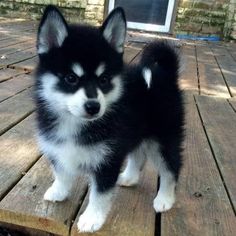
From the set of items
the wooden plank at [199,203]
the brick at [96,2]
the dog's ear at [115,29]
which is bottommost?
the brick at [96,2]

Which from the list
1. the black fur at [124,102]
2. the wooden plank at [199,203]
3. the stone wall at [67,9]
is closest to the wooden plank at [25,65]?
the wooden plank at [199,203]

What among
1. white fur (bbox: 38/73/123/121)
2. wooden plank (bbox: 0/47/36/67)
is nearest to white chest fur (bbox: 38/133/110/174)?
white fur (bbox: 38/73/123/121)

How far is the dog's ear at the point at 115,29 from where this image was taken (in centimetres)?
200

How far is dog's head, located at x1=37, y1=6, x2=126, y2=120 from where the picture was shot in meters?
1.79

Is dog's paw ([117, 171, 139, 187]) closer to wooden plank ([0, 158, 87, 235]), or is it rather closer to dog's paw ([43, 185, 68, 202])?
wooden plank ([0, 158, 87, 235])

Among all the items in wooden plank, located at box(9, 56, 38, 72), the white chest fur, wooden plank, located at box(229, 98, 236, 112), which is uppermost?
the white chest fur

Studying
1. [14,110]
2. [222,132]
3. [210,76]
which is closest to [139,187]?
[222,132]

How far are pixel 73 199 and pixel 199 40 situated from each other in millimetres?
5710

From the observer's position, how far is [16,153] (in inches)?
98.1

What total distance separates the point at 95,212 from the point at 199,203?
594mm

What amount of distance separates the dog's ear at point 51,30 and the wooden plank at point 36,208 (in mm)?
710

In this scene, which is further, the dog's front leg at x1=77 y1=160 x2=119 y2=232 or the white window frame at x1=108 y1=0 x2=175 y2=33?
the white window frame at x1=108 y1=0 x2=175 y2=33

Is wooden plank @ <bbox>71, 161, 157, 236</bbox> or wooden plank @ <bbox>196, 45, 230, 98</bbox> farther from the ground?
wooden plank @ <bbox>71, 161, 157, 236</bbox>

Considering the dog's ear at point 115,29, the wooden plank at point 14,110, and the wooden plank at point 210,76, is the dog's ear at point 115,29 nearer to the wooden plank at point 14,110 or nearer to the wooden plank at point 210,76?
the wooden plank at point 14,110
